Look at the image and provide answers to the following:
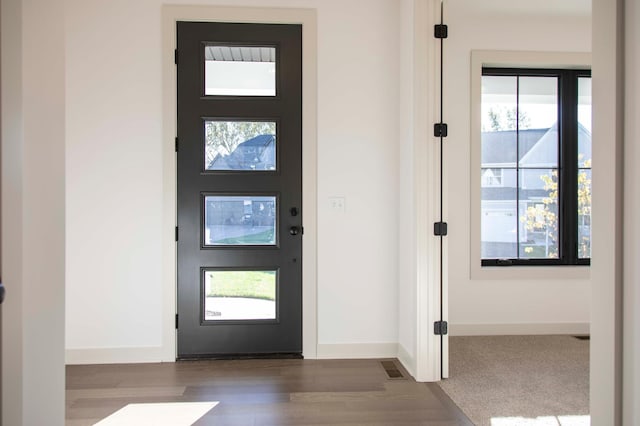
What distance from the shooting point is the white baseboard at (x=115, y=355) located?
3645 millimetres

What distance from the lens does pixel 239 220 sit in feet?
12.4

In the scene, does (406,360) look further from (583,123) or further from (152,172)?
(583,123)

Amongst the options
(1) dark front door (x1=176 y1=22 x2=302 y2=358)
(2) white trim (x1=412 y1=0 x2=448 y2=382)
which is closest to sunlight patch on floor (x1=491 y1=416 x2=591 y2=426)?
(2) white trim (x1=412 y1=0 x2=448 y2=382)

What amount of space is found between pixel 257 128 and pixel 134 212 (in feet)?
3.78

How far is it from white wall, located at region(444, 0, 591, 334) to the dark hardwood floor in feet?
4.18

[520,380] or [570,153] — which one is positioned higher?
[570,153]

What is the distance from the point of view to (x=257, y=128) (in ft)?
12.4

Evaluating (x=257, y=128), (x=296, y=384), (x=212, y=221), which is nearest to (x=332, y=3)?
(x=257, y=128)

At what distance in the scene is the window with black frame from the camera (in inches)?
179

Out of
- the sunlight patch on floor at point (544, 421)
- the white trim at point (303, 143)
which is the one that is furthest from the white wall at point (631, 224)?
the white trim at point (303, 143)

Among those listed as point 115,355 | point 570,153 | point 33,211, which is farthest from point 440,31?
point 115,355

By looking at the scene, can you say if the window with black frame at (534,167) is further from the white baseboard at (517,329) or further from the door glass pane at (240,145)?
the door glass pane at (240,145)

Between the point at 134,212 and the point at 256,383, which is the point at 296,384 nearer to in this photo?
the point at 256,383

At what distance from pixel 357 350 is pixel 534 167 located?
2.46 meters
